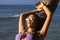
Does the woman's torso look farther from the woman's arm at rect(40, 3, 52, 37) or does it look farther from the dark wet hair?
the dark wet hair

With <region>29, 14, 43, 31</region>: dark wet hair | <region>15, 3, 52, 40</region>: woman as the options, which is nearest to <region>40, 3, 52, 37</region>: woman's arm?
<region>15, 3, 52, 40</region>: woman

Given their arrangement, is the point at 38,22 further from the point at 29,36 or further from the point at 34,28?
the point at 29,36

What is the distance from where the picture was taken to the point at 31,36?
354 centimetres

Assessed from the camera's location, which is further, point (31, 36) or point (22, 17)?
point (22, 17)

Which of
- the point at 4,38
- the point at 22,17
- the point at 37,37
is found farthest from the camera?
the point at 4,38

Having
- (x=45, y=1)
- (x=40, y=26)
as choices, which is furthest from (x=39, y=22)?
(x=45, y=1)

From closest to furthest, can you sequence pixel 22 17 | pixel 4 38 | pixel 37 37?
1. pixel 37 37
2. pixel 22 17
3. pixel 4 38

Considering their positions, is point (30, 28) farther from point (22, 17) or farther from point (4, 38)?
point (4, 38)

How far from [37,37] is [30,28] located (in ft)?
0.54

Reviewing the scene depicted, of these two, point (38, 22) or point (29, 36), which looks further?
point (38, 22)

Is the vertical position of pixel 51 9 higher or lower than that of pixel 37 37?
higher

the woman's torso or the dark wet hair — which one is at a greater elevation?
the dark wet hair

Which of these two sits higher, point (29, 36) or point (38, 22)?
point (38, 22)

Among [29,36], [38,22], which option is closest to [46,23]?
[38,22]
